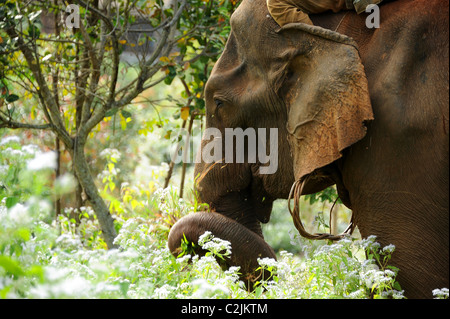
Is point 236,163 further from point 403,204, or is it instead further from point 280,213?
point 280,213

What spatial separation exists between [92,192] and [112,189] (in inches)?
37.7

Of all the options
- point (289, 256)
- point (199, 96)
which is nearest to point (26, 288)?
point (289, 256)

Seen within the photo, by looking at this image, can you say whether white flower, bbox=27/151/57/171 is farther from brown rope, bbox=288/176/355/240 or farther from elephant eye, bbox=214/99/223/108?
elephant eye, bbox=214/99/223/108

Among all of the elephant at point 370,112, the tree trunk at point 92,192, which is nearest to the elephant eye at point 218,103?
the elephant at point 370,112

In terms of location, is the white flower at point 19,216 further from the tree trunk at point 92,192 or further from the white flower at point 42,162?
the tree trunk at point 92,192

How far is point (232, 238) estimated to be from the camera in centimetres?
429

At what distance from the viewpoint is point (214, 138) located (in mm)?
4426

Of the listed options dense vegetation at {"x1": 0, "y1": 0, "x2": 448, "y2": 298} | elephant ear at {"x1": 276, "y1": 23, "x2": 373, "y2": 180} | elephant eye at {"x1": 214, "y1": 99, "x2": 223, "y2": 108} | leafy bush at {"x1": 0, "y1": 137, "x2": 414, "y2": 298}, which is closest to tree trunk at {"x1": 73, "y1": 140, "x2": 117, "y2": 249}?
dense vegetation at {"x1": 0, "y1": 0, "x2": 448, "y2": 298}

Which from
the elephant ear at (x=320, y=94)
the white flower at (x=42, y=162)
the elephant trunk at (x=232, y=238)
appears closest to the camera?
the white flower at (x=42, y=162)

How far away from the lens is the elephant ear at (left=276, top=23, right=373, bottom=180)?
11.4 ft

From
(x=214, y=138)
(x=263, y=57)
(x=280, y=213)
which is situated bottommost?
(x=280, y=213)

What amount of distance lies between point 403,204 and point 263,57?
1.15 metres

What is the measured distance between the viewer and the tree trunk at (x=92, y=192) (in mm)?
6117

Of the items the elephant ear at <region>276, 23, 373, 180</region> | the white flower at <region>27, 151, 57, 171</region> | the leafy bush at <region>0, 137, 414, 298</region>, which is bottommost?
the leafy bush at <region>0, 137, 414, 298</region>
